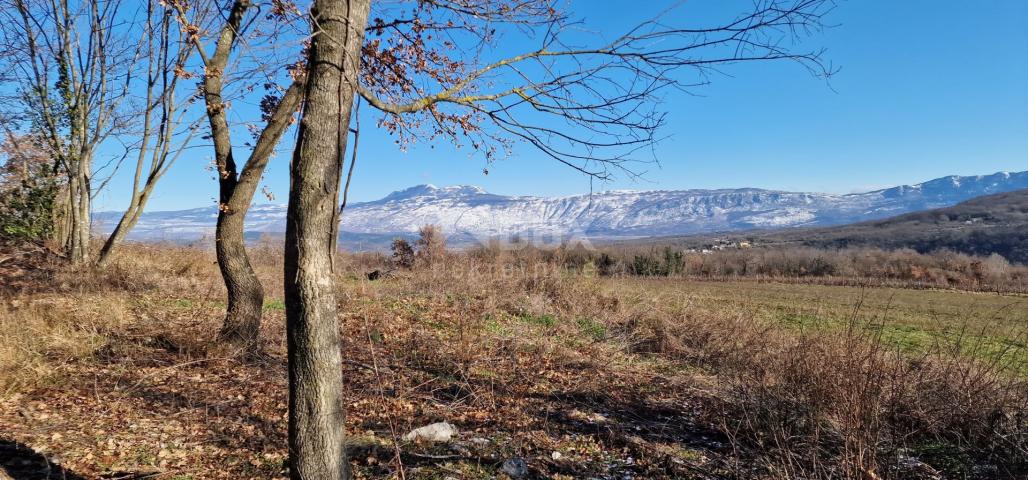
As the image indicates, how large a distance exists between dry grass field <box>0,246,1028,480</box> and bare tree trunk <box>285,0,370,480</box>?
26 cm

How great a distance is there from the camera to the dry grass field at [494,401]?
11.4 ft

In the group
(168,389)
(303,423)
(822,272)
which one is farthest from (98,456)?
(822,272)

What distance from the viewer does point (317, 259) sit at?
2.02 meters

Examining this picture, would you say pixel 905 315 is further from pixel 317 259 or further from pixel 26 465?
pixel 26 465

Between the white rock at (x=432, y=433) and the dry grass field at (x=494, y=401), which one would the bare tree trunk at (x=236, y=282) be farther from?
the white rock at (x=432, y=433)

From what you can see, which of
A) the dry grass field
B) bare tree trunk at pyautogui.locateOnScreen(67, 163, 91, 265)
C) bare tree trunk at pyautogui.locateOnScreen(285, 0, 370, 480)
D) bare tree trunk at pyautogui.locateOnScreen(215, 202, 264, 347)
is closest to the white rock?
the dry grass field

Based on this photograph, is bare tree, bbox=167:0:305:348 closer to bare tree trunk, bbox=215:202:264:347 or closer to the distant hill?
bare tree trunk, bbox=215:202:264:347

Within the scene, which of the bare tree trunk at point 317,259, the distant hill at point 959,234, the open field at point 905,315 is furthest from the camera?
the distant hill at point 959,234

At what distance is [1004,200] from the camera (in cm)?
13825

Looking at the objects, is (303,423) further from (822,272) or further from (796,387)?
(822,272)

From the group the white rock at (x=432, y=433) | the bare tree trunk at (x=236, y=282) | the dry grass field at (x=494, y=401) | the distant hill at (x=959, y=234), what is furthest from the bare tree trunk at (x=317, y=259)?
the distant hill at (x=959, y=234)

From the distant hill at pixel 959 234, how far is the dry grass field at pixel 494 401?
8469 cm

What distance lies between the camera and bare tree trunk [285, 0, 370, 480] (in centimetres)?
200

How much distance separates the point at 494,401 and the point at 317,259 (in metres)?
3.58
